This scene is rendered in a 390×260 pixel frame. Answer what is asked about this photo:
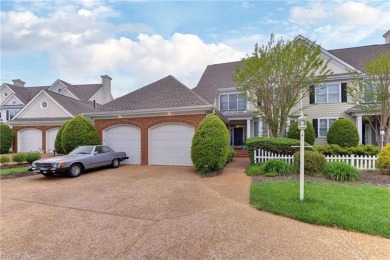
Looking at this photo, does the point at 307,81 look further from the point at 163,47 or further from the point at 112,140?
the point at 112,140

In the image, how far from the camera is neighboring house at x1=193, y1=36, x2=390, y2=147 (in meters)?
16.5

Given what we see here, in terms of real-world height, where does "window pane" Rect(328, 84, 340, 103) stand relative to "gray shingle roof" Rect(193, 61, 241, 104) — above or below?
below

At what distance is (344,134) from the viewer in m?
14.7

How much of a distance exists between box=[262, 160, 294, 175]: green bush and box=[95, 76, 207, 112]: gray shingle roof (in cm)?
472

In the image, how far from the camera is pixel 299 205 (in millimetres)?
5227

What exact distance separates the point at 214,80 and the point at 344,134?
482 inches

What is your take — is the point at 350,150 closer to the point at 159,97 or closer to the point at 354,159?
the point at 354,159

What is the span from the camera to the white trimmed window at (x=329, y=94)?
16.7 meters

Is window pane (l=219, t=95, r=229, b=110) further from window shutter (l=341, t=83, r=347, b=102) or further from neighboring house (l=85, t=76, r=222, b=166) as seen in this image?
window shutter (l=341, t=83, r=347, b=102)

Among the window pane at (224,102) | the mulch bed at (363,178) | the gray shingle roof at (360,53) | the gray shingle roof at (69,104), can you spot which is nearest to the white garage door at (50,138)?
the gray shingle roof at (69,104)

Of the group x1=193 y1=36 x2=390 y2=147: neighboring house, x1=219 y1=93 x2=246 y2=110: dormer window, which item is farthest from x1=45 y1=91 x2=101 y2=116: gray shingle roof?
x1=219 y1=93 x2=246 y2=110: dormer window

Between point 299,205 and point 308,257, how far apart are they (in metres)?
2.11

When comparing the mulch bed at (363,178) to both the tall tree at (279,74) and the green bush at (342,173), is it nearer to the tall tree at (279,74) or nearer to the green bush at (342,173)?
the green bush at (342,173)

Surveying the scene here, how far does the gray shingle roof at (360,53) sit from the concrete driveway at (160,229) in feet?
58.4
